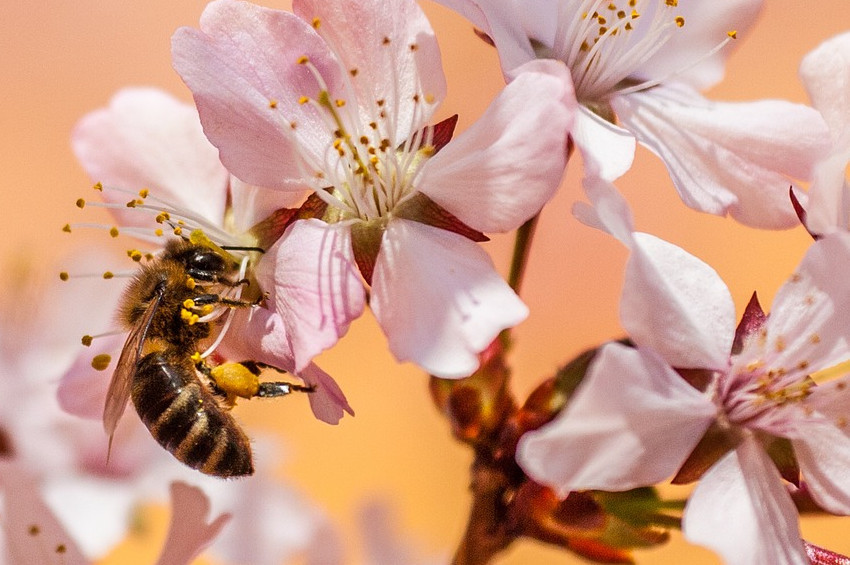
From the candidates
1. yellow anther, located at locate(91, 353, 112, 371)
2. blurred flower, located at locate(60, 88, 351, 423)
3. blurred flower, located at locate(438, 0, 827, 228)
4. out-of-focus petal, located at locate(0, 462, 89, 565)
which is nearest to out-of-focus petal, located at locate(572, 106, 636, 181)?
blurred flower, located at locate(438, 0, 827, 228)

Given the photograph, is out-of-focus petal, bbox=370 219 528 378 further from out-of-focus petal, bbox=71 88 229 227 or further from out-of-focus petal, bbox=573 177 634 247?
out-of-focus petal, bbox=71 88 229 227

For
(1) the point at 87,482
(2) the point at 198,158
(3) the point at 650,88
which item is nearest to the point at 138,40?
(1) the point at 87,482

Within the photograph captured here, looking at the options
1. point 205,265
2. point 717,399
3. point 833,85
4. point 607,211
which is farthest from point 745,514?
point 205,265

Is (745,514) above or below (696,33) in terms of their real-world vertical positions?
below

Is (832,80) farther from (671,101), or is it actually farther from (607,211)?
(607,211)

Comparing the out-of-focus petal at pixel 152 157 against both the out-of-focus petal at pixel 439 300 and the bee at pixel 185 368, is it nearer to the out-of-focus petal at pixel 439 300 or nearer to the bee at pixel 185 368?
the bee at pixel 185 368

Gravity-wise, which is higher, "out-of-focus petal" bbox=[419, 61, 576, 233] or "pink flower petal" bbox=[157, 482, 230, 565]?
"out-of-focus petal" bbox=[419, 61, 576, 233]
